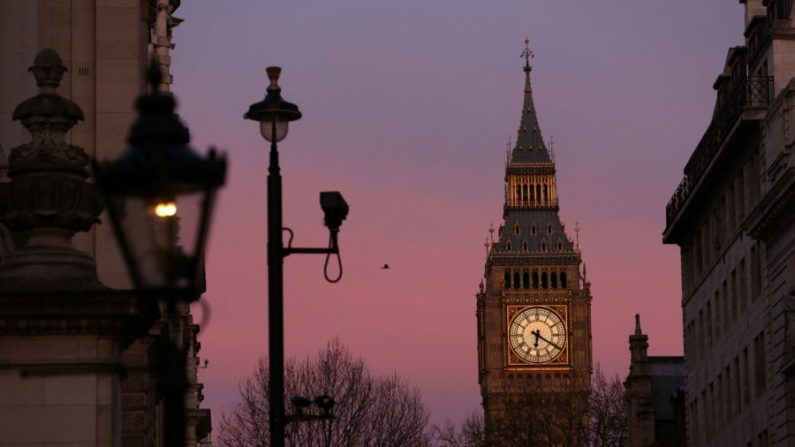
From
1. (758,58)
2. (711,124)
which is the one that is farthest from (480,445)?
(758,58)

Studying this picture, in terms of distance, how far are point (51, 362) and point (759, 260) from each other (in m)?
47.2

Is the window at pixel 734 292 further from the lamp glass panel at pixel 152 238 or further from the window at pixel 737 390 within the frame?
the lamp glass panel at pixel 152 238

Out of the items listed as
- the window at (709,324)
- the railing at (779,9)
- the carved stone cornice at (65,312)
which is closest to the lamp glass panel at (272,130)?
the carved stone cornice at (65,312)

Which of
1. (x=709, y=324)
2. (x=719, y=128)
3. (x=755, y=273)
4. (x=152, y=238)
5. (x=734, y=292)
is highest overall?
(x=719, y=128)

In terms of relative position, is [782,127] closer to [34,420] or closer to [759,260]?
[759,260]

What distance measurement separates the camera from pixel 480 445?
157 m

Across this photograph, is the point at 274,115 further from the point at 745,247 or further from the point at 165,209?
the point at 745,247

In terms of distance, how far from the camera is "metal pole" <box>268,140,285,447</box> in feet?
89.3

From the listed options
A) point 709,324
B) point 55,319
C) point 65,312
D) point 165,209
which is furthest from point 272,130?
point 709,324

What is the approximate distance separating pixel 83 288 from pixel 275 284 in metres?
2.23

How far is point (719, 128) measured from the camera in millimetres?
81062

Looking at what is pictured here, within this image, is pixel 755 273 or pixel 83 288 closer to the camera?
pixel 83 288

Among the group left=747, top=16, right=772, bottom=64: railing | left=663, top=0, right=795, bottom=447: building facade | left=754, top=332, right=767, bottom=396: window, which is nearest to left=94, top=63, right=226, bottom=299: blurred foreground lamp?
left=663, top=0, right=795, bottom=447: building facade

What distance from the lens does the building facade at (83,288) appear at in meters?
27.8
